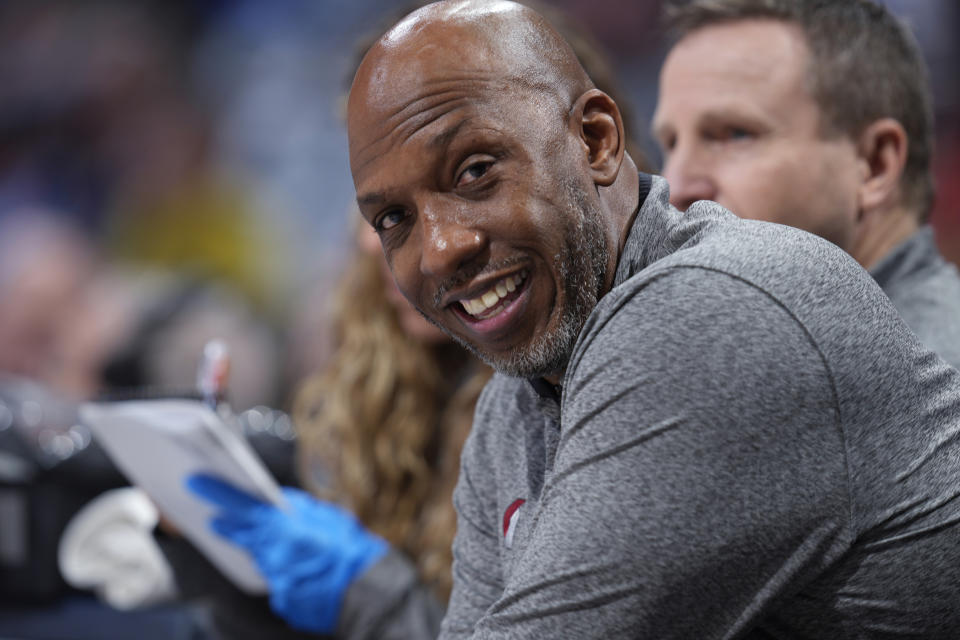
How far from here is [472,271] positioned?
88 cm

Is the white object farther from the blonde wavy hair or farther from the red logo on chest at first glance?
the red logo on chest

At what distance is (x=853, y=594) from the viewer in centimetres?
78

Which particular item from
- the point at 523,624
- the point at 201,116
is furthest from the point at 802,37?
the point at 201,116

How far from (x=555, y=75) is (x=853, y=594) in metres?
0.49

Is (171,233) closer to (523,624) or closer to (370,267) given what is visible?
(370,267)

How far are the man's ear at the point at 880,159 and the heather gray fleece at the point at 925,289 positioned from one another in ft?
0.24

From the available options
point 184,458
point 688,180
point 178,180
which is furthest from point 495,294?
point 178,180

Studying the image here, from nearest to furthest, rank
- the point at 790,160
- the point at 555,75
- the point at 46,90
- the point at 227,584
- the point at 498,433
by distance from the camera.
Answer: the point at 555,75
the point at 498,433
the point at 790,160
the point at 227,584
the point at 46,90

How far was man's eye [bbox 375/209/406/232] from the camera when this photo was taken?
911 mm

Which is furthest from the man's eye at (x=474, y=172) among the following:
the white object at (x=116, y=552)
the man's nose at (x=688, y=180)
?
the white object at (x=116, y=552)

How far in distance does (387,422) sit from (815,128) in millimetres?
972

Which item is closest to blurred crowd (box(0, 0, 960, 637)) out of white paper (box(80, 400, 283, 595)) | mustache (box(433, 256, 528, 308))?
white paper (box(80, 400, 283, 595))

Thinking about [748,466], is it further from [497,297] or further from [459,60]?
[459,60]

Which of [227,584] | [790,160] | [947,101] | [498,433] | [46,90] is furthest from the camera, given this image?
[46,90]
